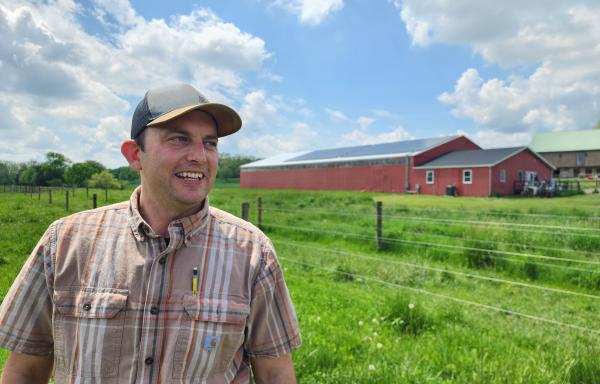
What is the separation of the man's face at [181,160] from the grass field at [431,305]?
165 cm

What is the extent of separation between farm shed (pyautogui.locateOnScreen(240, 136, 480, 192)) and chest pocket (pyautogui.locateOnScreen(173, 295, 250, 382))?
31.9 m

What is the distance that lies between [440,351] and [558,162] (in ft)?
202

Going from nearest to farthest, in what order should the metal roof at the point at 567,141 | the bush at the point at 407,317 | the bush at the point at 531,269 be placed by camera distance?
the bush at the point at 407,317 < the bush at the point at 531,269 < the metal roof at the point at 567,141

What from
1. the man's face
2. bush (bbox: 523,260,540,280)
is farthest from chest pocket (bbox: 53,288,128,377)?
bush (bbox: 523,260,540,280)

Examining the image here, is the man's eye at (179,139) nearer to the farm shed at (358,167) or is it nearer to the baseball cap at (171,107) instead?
the baseball cap at (171,107)

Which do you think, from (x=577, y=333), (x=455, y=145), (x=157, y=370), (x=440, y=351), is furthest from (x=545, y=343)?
(x=455, y=145)

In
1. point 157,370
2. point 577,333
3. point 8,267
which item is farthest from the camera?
point 577,333

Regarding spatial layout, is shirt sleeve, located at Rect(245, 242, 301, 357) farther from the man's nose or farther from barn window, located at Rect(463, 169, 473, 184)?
barn window, located at Rect(463, 169, 473, 184)

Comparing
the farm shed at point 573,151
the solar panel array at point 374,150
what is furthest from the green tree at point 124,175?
the farm shed at point 573,151

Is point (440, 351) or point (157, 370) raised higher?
point (157, 370)

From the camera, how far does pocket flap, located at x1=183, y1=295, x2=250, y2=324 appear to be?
1.59 metres

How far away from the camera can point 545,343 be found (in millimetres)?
4508

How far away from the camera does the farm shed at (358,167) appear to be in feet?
109

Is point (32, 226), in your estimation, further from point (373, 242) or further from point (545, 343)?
point (373, 242)
